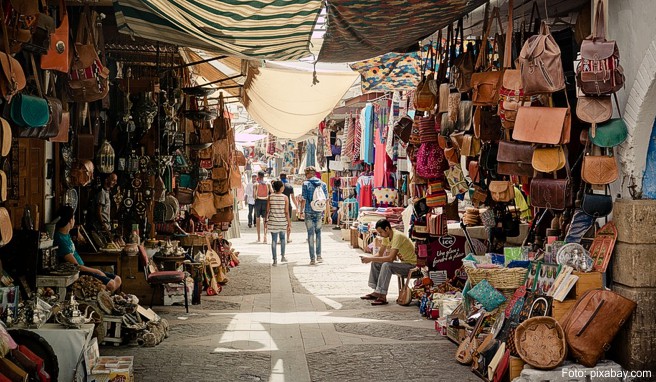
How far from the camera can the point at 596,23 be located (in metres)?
5.55

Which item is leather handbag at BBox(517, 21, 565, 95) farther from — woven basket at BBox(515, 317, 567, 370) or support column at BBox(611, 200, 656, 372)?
woven basket at BBox(515, 317, 567, 370)

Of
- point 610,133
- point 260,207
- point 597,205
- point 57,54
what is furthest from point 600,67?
point 260,207

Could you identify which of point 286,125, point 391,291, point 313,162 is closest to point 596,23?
point 391,291

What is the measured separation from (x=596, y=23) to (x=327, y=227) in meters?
20.5

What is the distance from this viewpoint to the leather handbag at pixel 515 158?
6.52m

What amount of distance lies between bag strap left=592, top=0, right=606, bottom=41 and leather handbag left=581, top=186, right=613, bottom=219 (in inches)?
46.4

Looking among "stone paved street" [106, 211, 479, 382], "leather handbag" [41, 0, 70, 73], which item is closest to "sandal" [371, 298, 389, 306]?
"stone paved street" [106, 211, 479, 382]

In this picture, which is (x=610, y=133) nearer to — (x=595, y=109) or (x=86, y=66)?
(x=595, y=109)

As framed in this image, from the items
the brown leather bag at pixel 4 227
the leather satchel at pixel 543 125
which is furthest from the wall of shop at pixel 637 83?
the brown leather bag at pixel 4 227

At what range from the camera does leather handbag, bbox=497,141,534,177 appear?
6516mm

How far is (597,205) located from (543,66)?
110 centimetres

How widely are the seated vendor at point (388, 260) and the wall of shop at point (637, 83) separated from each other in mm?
5142

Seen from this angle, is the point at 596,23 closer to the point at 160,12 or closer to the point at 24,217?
the point at 160,12

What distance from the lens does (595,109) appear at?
5.63 meters
